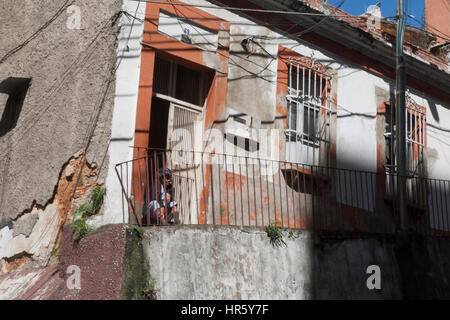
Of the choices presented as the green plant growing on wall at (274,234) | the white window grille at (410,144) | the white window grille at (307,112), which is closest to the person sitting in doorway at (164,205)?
the green plant growing on wall at (274,234)

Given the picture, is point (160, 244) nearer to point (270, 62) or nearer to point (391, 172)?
point (270, 62)

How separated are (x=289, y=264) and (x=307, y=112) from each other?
143 inches

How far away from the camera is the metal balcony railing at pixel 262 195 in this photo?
9.23 meters

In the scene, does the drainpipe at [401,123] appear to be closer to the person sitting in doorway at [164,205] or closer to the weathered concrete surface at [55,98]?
the person sitting in doorway at [164,205]

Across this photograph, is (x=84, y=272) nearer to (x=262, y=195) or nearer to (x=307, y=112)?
(x=262, y=195)

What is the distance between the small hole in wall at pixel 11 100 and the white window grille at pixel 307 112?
14.1ft

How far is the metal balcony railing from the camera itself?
9234mm

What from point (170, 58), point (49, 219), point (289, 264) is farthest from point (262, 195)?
point (49, 219)

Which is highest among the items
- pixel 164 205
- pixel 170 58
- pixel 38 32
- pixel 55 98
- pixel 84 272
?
pixel 38 32

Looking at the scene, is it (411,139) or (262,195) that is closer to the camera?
(262,195)

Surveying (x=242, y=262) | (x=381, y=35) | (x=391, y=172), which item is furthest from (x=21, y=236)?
(x=381, y=35)

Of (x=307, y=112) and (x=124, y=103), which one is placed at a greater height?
(x=307, y=112)

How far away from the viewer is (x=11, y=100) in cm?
1125
